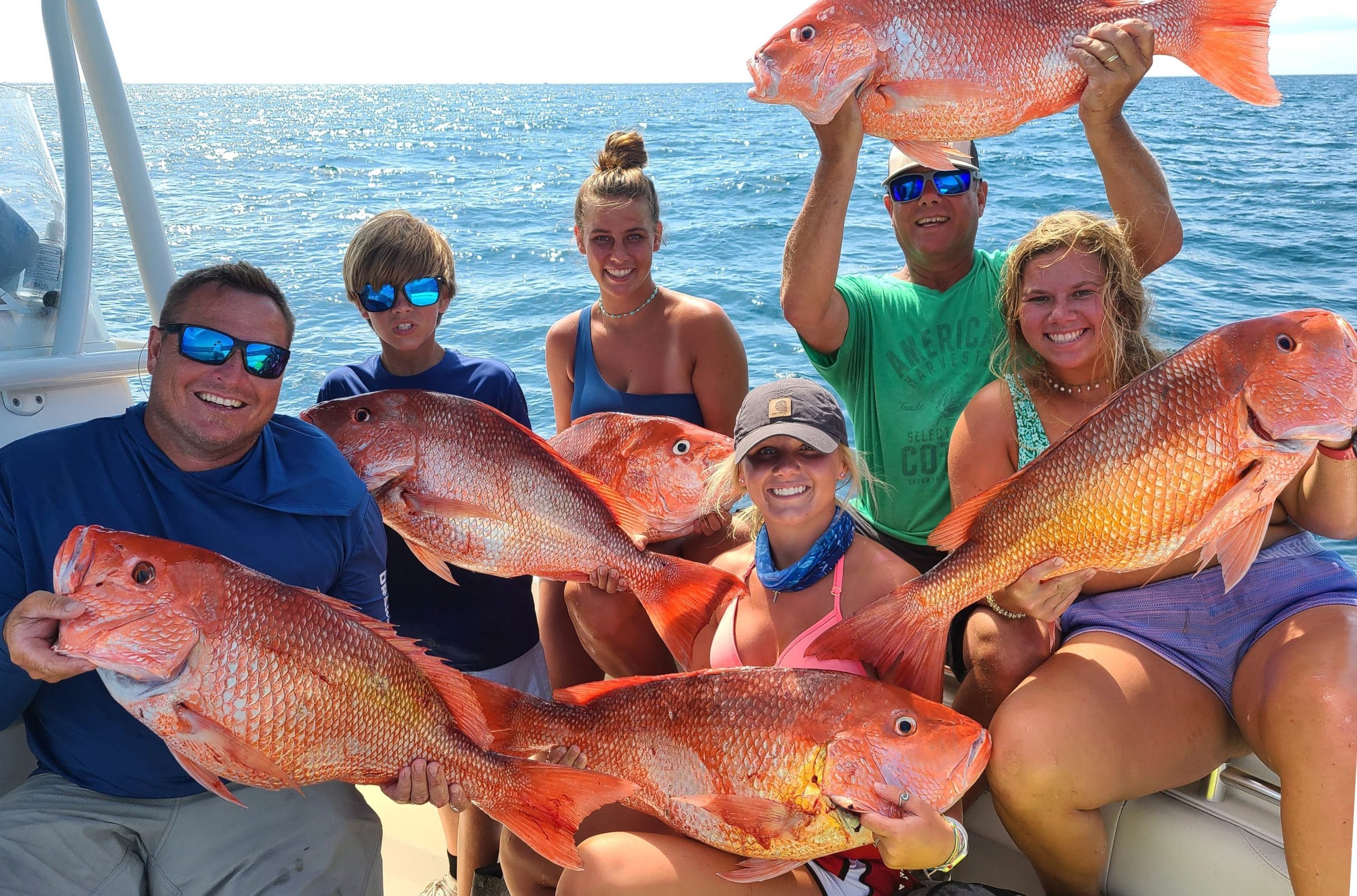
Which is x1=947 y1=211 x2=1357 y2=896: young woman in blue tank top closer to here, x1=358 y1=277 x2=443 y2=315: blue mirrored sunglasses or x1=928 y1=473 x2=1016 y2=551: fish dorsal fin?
x1=928 y1=473 x2=1016 y2=551: fish dorsal fin

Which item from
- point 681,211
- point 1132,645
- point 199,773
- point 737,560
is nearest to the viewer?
point 199,773

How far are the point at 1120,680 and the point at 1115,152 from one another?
54.3 inches

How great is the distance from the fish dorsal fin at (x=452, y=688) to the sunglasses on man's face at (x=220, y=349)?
64 centimetres

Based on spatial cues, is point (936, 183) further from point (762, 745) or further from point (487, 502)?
point (762, 745)

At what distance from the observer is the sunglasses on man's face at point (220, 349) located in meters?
2.48

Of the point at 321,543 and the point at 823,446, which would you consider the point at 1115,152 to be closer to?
the point at 823,446

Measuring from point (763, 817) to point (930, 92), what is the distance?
168 cm

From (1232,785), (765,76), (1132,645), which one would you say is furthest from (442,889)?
(765,76)

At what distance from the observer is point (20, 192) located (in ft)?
11.1

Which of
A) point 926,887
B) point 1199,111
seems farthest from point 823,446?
point 1199,111

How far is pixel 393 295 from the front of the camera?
10.9ft

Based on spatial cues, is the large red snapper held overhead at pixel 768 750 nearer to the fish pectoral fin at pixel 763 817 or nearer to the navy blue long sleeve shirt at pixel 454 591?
the fish pectoral fin at pixel 763 817

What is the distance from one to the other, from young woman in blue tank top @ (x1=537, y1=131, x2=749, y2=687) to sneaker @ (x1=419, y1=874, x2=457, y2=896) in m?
0.77

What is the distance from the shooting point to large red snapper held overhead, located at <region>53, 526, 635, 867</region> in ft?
6.36
